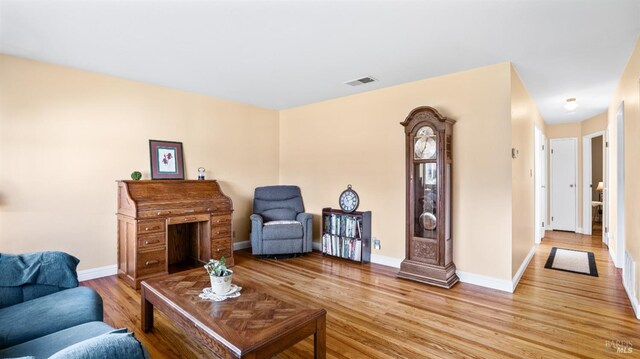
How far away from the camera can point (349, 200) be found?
4.48m

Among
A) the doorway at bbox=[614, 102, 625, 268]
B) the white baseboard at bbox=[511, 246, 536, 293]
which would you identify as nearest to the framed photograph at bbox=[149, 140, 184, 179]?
the white baseboard at bbox=[511, 246, 536, 293]

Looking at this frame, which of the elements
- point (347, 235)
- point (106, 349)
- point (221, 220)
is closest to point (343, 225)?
point (347, 235)

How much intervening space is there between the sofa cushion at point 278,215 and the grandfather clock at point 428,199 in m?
1.85

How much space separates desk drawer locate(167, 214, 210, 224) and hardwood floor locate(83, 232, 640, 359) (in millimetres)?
779

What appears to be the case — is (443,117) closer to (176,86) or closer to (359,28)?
(359,28)

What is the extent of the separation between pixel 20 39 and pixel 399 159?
3.96 metres

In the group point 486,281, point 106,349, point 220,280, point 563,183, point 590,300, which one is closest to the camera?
point 106,349

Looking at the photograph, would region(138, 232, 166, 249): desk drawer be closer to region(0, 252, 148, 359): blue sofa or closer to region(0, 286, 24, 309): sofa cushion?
region(0, 252, 148, 359): blue sofa

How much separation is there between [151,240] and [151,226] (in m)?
0.15

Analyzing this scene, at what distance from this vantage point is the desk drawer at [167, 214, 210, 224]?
3.55 meters

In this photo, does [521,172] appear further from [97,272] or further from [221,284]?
[97,272]

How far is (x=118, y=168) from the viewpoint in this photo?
3740 millimetres

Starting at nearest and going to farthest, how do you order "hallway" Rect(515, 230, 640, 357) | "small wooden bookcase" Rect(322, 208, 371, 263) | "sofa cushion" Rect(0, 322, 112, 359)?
"sofa cushion" Rect(0, 322, 112, 359) → "hallway" Rect(515, 230, 640, 357) → "small wooden bookcase" Rect(322, 208, 371, 263)

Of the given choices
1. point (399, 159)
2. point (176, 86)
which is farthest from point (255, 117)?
point (399, 159)
